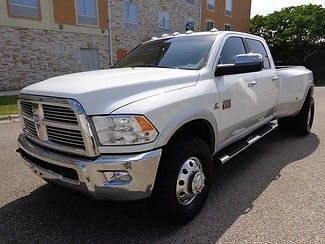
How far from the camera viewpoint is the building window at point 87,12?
62.9ft

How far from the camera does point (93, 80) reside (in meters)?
2.84

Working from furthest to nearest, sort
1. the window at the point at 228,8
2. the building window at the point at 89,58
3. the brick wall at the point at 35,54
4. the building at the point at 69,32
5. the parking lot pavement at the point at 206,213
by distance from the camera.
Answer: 1. the window at the point at 228,8
2. the building window at the point at 89,58
3. the building at the point at 69,32
4. the brick wall at the point at 35,54
5. the parking lot pavement at the point at 206,213

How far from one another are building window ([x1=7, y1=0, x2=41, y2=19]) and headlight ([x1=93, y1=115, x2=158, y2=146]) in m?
16.4

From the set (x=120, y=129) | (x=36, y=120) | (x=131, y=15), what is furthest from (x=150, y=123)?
(x=131, y=15)

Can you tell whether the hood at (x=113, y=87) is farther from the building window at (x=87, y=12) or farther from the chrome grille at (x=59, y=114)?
the building window at (x=87, y=12)

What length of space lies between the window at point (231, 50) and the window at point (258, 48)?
0.30m

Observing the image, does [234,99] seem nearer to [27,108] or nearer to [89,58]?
[27,108]

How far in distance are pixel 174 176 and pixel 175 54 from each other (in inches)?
65.8

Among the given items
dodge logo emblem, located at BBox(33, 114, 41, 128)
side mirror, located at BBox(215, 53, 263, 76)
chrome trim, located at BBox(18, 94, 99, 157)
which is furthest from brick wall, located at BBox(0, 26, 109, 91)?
side mirror, located at BBox(215, 53, 263, 76)

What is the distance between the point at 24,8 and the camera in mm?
16484

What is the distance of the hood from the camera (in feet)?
8.04

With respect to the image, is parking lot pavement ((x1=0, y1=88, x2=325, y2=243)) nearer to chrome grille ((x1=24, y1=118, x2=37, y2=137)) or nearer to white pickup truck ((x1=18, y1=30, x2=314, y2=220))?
white pickup truck ((x1=18, y1=30, x2=314, y2=220))

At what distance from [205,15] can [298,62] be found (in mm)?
10285

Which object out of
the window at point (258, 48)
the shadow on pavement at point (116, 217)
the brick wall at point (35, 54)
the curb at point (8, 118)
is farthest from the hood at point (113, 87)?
the brick wall at point (35, 54)
